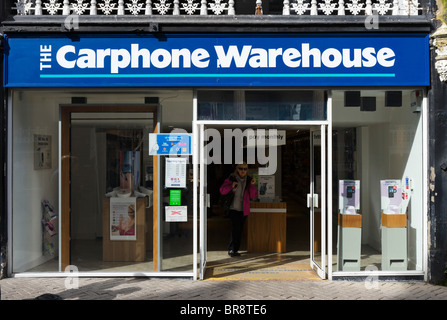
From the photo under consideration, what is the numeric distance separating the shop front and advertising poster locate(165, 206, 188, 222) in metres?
0.03

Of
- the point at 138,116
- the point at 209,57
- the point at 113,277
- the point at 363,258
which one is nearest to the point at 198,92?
the point at 209,57

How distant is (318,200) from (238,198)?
5.93 ft

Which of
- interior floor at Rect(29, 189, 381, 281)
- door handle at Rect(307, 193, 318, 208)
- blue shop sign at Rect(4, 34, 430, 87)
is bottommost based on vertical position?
interior floor at Rect(29, 189, 381, 281)

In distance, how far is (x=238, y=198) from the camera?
896cm

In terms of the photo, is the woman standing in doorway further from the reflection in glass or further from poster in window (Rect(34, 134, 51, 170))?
poster in window (Rect(34, 134, 51, 170))

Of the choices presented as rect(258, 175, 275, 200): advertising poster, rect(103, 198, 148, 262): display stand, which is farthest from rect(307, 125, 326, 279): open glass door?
rect(103, 198, 148, 262): display stand

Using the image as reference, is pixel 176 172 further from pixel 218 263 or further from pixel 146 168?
pixel 218 263

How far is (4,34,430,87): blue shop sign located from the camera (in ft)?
23.0

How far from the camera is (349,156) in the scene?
7.43 meters

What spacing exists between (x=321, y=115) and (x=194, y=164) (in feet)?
6.80

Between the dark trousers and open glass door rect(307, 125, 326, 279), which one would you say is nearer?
open glass door rect(307, 125, 326, 279)

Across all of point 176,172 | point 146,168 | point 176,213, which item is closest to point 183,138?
point 176,172

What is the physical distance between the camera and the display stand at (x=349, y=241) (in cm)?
740

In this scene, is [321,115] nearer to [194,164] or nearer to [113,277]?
[194,164]
